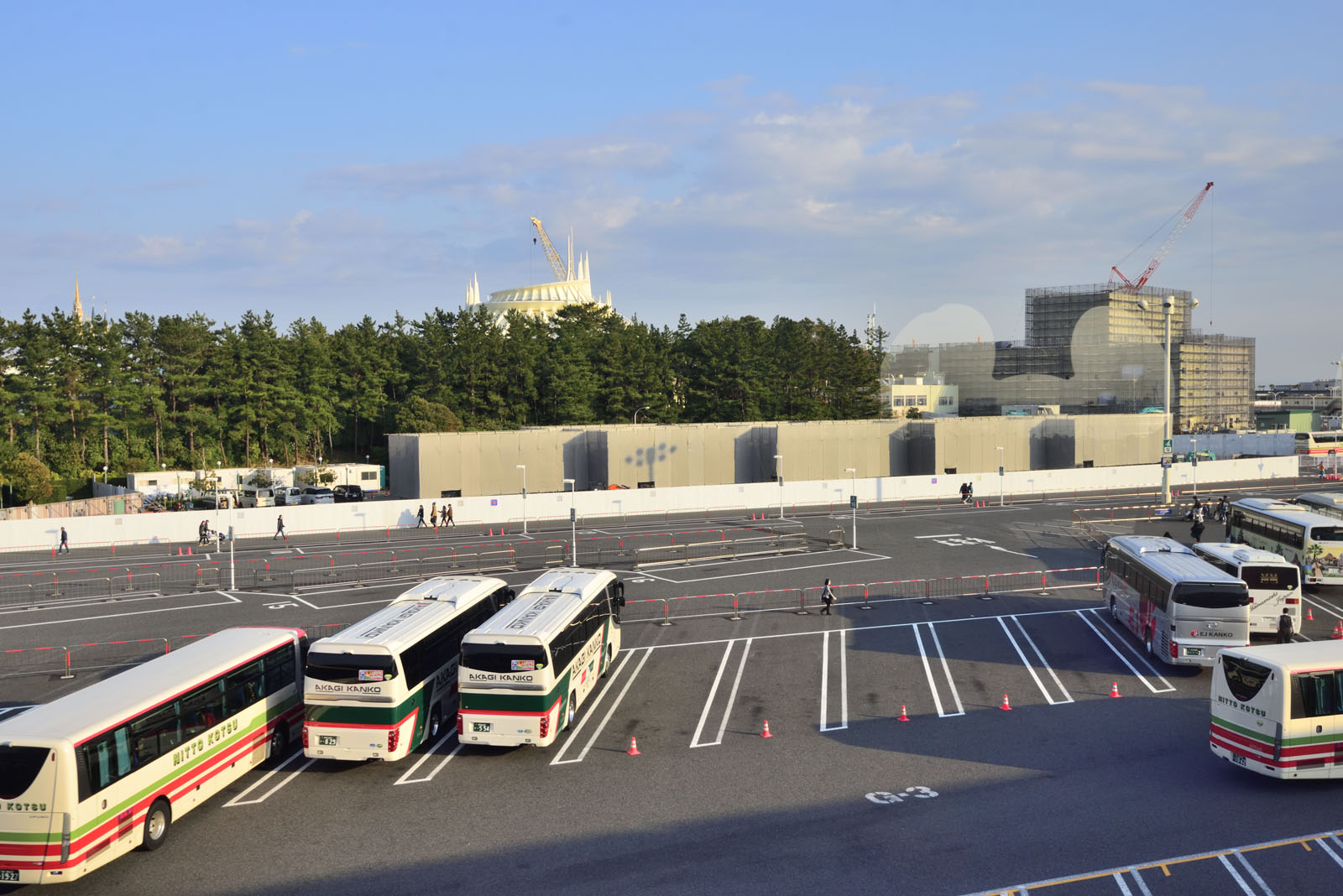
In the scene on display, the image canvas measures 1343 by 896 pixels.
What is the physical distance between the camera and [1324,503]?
39719 millimetres

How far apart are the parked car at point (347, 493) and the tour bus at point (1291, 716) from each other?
6124cm

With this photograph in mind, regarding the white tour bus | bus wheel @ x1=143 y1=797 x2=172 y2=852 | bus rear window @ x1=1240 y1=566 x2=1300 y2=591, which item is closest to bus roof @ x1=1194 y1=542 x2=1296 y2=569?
the white tour bus

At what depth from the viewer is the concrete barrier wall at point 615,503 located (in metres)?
47.4

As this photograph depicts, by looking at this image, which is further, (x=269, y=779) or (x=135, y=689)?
(x=269, y=779)

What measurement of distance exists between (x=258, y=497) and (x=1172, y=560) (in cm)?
5874

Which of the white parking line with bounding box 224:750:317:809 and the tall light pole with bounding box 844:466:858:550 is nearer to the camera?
the white parking line with bounding box 224:750:317:809

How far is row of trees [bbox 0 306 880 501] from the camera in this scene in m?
72.5

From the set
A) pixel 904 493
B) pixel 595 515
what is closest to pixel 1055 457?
pixel 904 493

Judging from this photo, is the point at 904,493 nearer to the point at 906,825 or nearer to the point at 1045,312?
the point at 906,825

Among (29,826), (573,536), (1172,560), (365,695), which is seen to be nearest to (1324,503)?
(1172,560)

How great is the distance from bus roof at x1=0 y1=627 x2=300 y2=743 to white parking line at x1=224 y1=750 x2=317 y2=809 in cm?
224

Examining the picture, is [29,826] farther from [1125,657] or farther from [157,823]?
[1125,657]

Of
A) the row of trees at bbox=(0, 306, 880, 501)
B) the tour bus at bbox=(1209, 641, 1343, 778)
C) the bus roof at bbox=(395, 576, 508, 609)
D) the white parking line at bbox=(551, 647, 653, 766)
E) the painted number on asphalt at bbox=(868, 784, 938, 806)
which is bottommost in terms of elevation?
the white parking line at bbox=(551, 647, 653, 766)

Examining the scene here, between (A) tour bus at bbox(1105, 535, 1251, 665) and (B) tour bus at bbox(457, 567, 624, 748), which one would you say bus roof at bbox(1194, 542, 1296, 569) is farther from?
(B) tour bus at bbox(457, 567, 624, 748)
